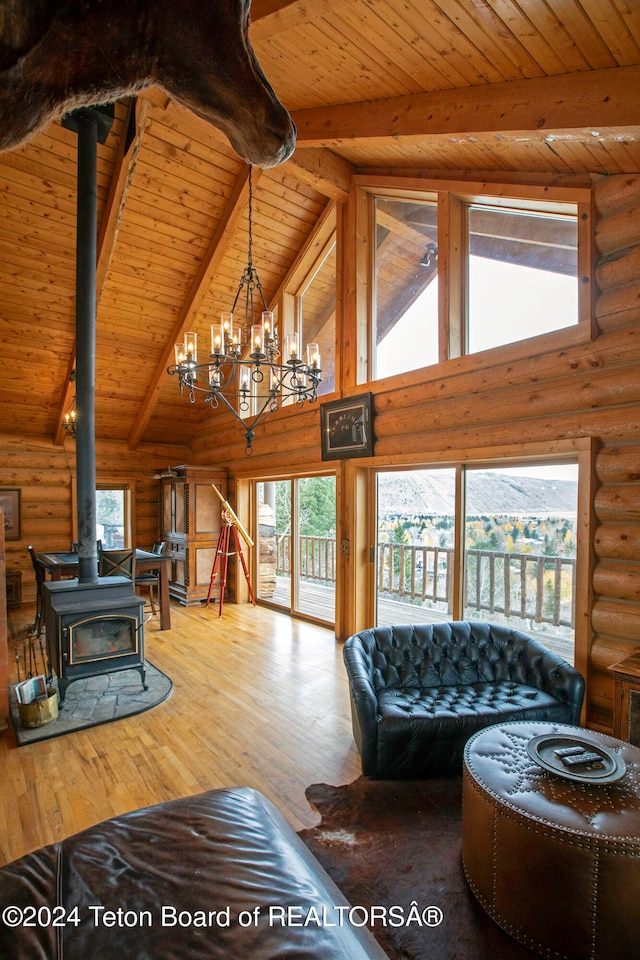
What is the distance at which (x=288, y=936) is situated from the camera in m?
1.16

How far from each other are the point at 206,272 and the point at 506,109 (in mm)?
3904

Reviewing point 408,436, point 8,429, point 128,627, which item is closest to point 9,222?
point 8,429

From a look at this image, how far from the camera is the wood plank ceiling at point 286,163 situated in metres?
2.41

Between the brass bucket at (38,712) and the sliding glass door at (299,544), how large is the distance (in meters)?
3.30

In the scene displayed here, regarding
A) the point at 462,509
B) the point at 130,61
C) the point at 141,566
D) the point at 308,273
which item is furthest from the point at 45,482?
the point at 130,61

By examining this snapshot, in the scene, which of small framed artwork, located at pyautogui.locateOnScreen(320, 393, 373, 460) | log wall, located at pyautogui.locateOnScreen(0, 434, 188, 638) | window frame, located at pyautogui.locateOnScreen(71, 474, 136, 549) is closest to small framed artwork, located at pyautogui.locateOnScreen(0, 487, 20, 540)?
log wall, located at pyautogui.locateOnScreen(0, 434, 188, 638)

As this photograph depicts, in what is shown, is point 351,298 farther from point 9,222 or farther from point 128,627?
point 128,627

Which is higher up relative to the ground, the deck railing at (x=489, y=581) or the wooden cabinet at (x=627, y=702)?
the deck railing at (x=489, y=581)

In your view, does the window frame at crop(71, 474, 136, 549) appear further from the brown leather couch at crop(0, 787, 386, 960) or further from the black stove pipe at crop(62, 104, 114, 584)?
the brown leather couch at crop(0, 787, 386, 960)

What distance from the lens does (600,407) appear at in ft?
10.7

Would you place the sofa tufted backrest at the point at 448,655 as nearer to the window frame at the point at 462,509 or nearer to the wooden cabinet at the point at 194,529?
the window frame at the point at 462,509

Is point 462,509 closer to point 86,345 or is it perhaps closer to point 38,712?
point 86,345

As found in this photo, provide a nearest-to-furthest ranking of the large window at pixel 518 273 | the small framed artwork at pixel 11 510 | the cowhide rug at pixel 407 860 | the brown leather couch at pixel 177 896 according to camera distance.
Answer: the brown leather couch at pixel 177 896 < the cowhide rug at pixel 407 860 < the large window at pixel 518 273 < the small framed artwork at pixel 11 510

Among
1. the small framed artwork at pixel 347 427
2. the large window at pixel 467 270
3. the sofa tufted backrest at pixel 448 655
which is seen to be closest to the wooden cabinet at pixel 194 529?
the small framed artwork at pixel 347 427
